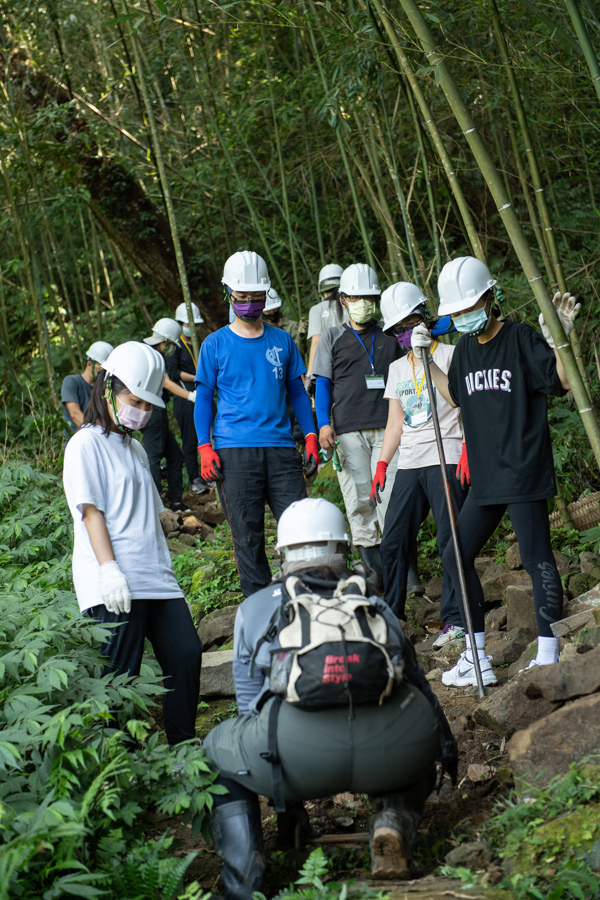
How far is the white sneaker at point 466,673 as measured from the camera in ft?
12.9

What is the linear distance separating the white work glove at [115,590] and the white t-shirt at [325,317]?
4.16 metres

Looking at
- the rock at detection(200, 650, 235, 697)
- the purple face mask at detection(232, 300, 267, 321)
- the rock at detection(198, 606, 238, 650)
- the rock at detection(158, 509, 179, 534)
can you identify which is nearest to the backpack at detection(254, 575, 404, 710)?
the rock at detection(200, 650, 235, 697)

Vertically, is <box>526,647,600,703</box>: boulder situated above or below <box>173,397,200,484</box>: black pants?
below

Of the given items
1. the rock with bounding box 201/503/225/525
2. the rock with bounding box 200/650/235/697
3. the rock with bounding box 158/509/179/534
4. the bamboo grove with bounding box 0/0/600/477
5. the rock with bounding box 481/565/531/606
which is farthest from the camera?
the rock with bounding box 201/503/225/525

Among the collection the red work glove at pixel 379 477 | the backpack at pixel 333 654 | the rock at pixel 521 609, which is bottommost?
the rock at pixel 521 609

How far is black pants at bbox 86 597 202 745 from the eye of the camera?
3.23 m

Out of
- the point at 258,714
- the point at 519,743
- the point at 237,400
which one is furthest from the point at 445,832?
the point at 237,400

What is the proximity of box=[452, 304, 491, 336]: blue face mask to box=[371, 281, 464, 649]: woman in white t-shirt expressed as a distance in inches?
31.4

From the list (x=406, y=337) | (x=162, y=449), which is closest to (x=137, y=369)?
(x=406, y=337)

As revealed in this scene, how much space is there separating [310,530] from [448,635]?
203cm

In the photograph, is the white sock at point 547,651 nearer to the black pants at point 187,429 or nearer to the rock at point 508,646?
the rock at point 508,646

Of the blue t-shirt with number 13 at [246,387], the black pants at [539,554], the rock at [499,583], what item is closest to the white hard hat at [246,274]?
the blue t-shirt with number 13 at [246,387]

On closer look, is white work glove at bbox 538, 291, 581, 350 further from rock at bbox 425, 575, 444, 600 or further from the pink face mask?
rock at bbox 425, 575, 444, 600

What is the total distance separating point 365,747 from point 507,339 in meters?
1.98
